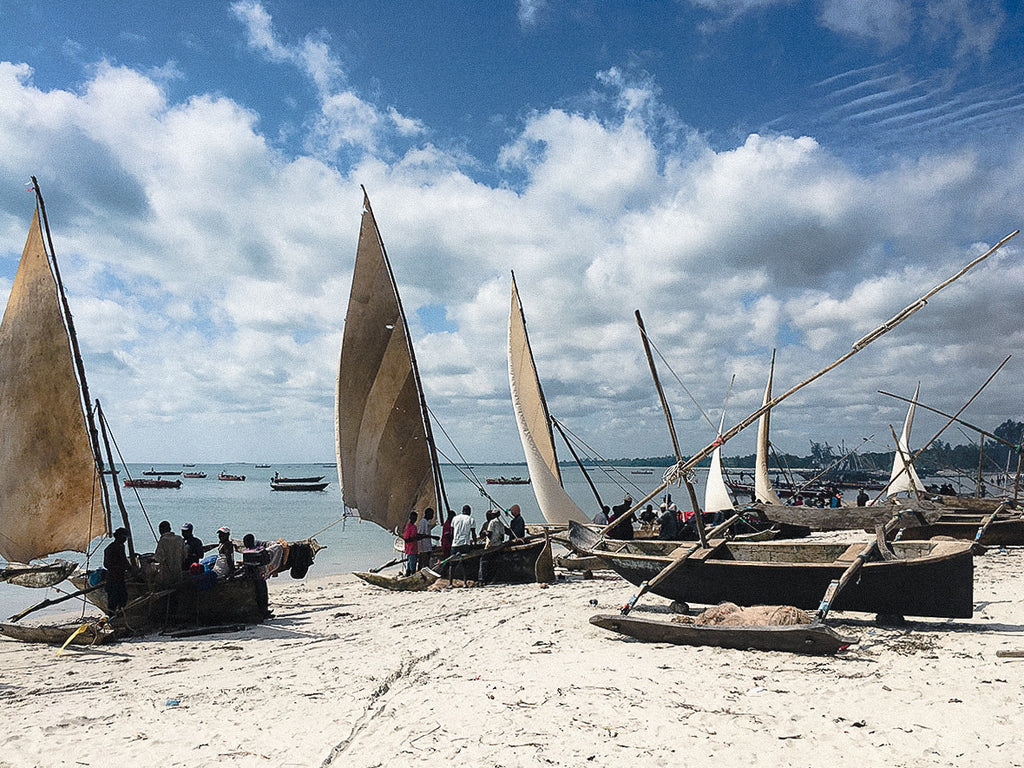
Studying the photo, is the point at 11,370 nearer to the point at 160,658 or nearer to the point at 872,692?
the point at 160,658

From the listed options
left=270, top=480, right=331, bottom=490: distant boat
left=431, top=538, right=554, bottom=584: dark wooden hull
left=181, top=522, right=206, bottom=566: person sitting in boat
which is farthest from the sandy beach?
left=270, top=480, right=331, bottom=490: distant boat

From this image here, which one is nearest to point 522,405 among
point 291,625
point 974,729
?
point 291,625

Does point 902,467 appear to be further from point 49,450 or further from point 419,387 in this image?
point 49,450

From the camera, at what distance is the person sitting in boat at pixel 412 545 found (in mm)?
16172

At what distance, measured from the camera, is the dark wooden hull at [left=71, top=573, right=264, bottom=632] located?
37.7ft

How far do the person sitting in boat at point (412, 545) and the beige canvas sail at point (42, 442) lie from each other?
633cm

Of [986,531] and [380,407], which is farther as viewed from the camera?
[986,531]

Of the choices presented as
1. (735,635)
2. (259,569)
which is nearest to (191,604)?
(259,569)

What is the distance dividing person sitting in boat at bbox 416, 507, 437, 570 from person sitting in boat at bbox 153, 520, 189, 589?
5.74m

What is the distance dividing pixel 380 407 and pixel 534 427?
4370mm

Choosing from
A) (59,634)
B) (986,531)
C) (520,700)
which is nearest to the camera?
(520,700)

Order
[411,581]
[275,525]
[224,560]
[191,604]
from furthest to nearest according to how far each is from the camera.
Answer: [275,525], [411,581], [224,560], [191,604]

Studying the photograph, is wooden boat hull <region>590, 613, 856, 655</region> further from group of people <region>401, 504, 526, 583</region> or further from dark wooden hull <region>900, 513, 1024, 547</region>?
dark wooden hull <region>900, 513, 1024, 547</region>

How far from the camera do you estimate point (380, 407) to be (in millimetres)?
17109
